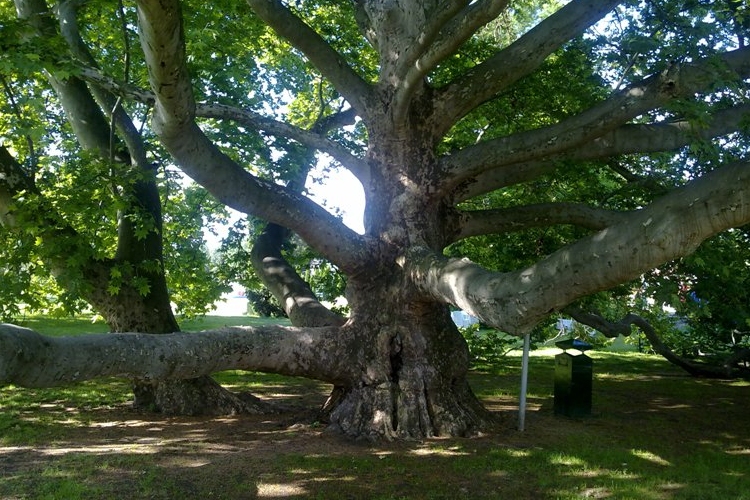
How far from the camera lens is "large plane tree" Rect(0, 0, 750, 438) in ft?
18.0

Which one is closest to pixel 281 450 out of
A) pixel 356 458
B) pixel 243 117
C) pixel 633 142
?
pixel 356 458

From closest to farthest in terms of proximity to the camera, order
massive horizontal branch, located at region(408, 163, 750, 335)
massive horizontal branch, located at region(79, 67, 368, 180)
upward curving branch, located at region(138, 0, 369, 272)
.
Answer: massive horizontal branch, located at region(408, 163, 750, 335), upward curving branch, located at region(138, 0, 369, 272), massive horizontal branch, located at region(79, 67, 368, 180)

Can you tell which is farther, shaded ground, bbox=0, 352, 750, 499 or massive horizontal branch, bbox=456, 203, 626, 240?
massive horizontal branch, bbox=456, 203, 626, 240

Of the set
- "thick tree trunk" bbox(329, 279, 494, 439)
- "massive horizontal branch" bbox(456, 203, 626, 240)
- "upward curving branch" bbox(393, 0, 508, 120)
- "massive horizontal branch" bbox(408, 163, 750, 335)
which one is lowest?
"thick tree trunk" bbox(329, 279, 494, 439)

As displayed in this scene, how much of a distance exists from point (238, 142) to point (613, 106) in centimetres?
603

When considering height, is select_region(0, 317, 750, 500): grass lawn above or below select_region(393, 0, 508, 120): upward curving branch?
below

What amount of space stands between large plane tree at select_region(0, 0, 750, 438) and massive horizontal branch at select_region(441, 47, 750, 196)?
0.02 metres

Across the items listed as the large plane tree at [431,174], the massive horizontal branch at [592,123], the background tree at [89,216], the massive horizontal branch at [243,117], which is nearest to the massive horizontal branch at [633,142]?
the large plane tree at [431,174]

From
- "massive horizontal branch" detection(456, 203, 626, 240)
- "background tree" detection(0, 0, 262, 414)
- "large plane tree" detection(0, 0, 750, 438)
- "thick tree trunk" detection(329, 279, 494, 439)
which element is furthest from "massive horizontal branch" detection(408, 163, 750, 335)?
"background tree" detection(0, 0, 262, 414)

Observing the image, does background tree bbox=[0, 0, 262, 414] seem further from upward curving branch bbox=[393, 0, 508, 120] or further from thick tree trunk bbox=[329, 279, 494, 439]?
Answer: upward curving branch bbox=[393, 0, 508, 120]

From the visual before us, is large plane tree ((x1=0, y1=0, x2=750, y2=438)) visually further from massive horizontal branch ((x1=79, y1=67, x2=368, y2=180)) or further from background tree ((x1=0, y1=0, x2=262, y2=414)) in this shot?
background tree ((x1=0, y1=0, x2=262, y2=414))

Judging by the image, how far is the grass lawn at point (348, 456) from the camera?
6.04 meters

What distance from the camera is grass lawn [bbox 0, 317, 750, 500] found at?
604cm

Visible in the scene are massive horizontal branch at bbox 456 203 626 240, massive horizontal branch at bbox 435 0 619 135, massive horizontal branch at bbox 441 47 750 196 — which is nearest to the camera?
massive horizontal branch at bbox 441 47 750 196
